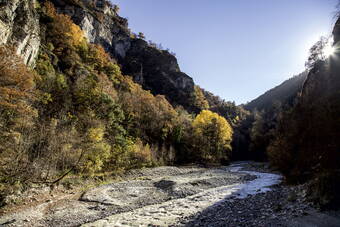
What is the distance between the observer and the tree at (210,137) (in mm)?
41281

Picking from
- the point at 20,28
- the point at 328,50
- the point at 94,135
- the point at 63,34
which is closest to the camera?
the point at 328,50

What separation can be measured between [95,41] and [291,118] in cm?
7043

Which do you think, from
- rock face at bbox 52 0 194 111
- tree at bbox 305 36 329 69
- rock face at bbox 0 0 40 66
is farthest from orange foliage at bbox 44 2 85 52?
tree at bbox 305 36 329 69

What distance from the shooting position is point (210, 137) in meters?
42.5

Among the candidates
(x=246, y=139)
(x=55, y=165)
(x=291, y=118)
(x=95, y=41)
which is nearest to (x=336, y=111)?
(x=291, y=118)

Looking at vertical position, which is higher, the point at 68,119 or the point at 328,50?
the point at 328,50

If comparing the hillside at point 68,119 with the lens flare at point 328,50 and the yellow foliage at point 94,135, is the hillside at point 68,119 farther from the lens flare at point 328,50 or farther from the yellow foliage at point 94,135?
the lens flare at point 328,50

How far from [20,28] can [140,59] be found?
6481 cm

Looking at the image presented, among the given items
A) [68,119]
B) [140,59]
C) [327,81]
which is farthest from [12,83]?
[140,59]

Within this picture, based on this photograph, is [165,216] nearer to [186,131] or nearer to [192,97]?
[186,131]

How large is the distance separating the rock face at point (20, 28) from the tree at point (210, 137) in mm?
33415

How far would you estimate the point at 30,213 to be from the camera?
30.7 feet

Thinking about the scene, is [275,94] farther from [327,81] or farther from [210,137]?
[327,81]

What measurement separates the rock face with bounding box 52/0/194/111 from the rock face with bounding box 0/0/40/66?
44.6 m
